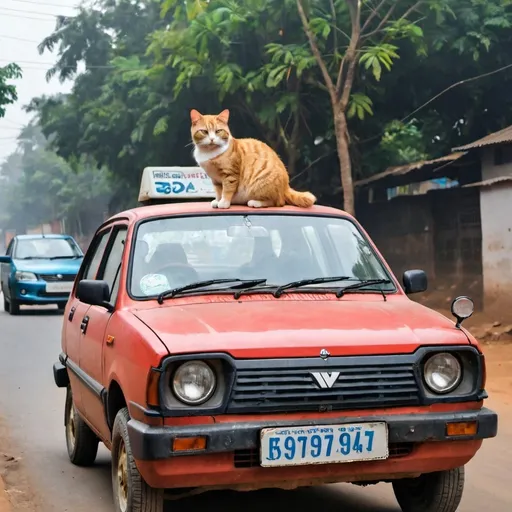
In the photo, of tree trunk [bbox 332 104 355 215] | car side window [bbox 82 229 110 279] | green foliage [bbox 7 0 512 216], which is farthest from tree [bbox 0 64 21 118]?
car side window [bbox 82 229 110 279]

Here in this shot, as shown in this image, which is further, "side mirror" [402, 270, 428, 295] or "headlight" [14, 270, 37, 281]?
"headlight" [14, 270, 37, 281]

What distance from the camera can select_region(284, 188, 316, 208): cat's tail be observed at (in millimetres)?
5719

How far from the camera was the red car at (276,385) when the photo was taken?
3889 mm

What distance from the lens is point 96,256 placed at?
6.34 m

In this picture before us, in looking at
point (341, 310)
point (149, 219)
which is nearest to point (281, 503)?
point (341, 310)

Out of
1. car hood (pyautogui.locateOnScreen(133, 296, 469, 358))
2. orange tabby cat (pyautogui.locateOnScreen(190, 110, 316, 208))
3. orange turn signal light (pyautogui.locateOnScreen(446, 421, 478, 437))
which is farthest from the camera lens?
orange tabby cat (pyautogui.locateOnScreen(190, 110, 316, 208))

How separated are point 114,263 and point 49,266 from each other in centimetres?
1334

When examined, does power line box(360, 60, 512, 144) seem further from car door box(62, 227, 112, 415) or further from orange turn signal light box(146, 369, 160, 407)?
orange turn signal light box(146, 369, 160, 407)

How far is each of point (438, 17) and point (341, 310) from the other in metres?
15.1

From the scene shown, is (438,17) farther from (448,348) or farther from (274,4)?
(448,348)

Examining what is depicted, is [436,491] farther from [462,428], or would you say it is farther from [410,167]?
[410,167]

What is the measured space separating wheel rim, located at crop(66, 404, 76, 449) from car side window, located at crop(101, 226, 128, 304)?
44.0 inches

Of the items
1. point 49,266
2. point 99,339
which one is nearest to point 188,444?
point 99,339

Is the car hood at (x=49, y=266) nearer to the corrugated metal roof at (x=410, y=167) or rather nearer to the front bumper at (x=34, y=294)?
the front bumper at (x=34, y=294)
